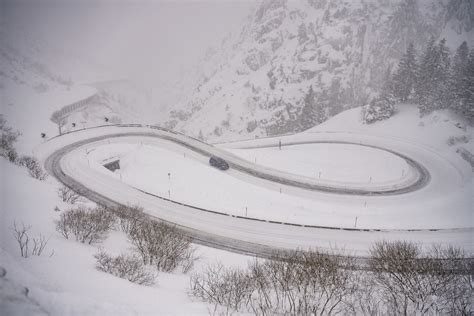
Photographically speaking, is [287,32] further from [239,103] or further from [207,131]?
[207,131]

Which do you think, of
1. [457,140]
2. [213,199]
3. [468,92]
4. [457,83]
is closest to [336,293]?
[213,199]

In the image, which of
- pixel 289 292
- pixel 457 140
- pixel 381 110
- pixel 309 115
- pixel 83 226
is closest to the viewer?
pixel 289 292

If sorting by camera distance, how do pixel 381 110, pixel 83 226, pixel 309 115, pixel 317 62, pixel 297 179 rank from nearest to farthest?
pixel 83 226 < pixel 297 179 < pixel 381 110 < pixel 309 115 < pixel 317 62

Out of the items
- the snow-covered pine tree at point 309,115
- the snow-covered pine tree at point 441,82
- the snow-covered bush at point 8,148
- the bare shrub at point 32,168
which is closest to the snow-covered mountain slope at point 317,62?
the snow-covered pine tree at point 309,115

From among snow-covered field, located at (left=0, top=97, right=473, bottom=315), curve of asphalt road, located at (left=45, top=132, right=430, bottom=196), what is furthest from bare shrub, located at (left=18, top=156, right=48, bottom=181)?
curve of asphalt road, located at (left=45, top=132, right=430, bottom=196)

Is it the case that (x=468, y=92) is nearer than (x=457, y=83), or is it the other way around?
(x=468, y=92)

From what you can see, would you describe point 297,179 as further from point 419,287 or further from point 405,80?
point 405,80

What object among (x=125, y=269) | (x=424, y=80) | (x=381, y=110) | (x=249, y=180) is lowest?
(x=125, y=269)

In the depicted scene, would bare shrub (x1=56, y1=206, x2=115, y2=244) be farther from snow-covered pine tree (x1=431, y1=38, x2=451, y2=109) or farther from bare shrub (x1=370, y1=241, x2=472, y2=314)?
snow-covered pine tree (x1=431, y1=38, x2=451, y2=109)

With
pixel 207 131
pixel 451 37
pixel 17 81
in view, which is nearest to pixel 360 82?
pixel 451 37
